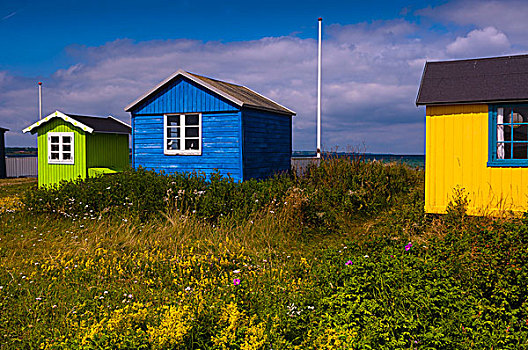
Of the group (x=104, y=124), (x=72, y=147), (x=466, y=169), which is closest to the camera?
(x=466, y=169)

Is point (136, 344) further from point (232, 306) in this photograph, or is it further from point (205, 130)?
point (205, 130)

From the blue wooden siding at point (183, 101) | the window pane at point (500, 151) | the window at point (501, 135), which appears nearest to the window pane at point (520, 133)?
the window at point (501, 135)

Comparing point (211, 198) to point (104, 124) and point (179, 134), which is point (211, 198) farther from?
point (104, 124)

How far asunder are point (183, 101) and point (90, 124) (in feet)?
19.0

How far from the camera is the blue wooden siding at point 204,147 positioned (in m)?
13.4

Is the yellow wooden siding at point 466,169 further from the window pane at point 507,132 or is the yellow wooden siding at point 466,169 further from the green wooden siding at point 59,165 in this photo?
the green wooden siding at point 59,165

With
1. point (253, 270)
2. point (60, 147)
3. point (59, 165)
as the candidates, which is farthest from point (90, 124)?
point (253, 270)

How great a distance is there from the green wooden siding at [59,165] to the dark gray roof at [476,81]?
13.0 meters

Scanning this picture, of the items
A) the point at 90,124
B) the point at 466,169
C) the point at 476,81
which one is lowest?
the point at 466,169

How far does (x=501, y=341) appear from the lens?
156 inches

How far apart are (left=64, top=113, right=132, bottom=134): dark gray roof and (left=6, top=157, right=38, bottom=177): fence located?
11718 millimetres

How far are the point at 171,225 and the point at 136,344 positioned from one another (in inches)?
213

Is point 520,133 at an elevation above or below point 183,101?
below

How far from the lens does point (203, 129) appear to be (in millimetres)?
13914
